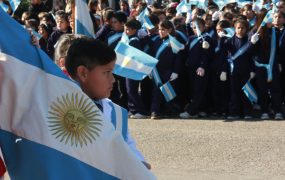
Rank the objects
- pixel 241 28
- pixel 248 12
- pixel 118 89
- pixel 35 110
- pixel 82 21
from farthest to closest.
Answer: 1. pixel 248 12
2. pixel 118 89
3. pixel 241 28
4. pixel 82 21
5. pixel 35 110

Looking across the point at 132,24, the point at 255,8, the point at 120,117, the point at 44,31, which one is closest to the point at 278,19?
the point at 132,24

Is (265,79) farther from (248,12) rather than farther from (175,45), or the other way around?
(248,12)

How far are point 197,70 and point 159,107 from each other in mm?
837

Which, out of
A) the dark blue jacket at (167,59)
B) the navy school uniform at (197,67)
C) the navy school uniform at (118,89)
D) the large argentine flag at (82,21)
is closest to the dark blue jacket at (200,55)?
the navy school uniform at (197,67)

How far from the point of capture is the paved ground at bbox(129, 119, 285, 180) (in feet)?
20.7

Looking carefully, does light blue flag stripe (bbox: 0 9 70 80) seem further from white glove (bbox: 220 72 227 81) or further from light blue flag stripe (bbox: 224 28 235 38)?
light blue flag stripe (bbox: 224 28 235 38)

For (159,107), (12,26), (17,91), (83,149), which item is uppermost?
(12,26)

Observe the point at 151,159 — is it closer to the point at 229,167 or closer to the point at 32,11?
the point at 229,167

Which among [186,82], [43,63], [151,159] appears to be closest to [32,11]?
[186,82]

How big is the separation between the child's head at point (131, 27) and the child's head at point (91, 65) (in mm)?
6573

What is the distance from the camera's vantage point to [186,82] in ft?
32.6

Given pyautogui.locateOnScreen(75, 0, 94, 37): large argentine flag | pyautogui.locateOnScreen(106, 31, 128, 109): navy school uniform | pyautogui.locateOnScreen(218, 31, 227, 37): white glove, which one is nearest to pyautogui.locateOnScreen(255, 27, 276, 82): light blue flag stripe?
pyautogui.locateOnScreen(218, 31, 227, 37): white glove

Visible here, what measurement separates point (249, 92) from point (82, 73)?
6.69 meters

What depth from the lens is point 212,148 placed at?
728 centimetres
